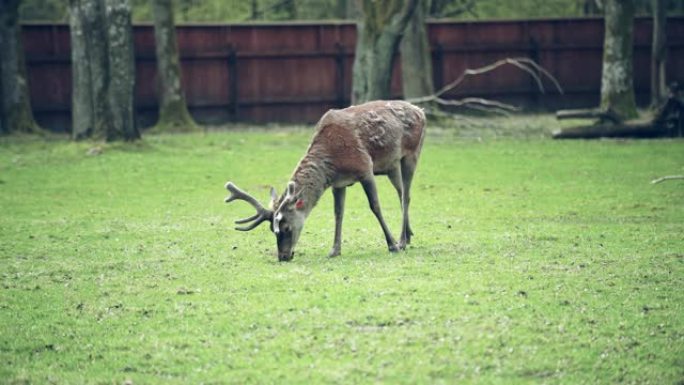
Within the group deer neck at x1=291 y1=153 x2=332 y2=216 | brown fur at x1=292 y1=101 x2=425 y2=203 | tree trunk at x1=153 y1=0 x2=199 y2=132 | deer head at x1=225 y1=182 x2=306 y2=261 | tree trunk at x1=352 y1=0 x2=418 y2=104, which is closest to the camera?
deer head at x1=225 y1=182 x2=306 y2=261

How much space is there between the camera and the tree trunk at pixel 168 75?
95.1 feet

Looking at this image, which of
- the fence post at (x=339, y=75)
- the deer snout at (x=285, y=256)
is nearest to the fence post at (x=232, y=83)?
the fence post at (x=339, y=75)

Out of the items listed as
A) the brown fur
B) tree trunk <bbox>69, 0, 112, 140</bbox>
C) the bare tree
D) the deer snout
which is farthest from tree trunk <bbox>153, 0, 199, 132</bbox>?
the deer snout

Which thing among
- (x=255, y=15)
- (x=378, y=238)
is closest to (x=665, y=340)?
(x=378, y=238)

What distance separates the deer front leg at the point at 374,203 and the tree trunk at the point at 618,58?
15178 mm

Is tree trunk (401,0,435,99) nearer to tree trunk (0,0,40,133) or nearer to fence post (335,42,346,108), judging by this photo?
fence post (335,42,346,108)

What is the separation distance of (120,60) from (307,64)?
9.18 m

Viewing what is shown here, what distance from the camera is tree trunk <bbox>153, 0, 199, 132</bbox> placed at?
28984 millimetres

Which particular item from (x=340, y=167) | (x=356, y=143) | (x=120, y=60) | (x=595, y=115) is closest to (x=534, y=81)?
(x=595, y=115)

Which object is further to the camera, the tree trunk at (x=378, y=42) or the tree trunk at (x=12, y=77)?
the tree trunk at (x=12, y=77)

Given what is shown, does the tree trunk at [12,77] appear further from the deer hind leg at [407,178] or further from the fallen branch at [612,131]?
the deer hind leg at [407,178]

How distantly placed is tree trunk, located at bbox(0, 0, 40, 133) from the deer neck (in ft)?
52.8

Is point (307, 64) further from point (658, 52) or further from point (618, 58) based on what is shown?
point (658, 52)

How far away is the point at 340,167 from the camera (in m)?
13.0
